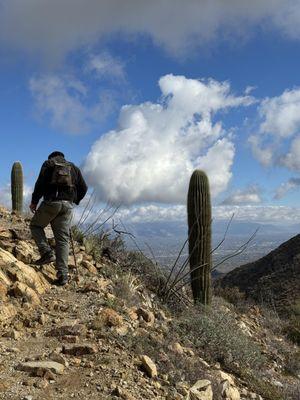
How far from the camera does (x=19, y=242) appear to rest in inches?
295

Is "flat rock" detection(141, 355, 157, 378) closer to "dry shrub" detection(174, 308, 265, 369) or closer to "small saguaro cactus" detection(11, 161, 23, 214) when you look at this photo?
"dry shrub" detection(174, 308, 265, 369)

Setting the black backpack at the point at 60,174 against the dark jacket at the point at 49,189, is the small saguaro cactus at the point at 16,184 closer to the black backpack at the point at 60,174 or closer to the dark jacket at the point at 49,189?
the dark jacket at the point at 49,189

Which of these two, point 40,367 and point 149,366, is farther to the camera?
point 149,366

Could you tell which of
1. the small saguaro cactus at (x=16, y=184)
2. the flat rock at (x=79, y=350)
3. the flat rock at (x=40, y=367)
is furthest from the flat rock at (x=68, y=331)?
the small saguaro cactus at (x=16, y=184)

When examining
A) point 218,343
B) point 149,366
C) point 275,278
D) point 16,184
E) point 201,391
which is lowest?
point 201,391

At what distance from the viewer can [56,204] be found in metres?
6.45

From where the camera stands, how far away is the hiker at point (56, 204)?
6473 mm

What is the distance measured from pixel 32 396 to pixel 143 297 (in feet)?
12.9

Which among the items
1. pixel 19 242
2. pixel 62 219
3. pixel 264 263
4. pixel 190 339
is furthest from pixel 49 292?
pixel 264 263

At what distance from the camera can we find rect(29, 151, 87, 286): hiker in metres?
6.47

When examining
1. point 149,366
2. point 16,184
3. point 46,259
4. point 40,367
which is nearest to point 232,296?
point 16,184

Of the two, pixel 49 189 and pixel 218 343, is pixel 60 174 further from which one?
pixel 218 343

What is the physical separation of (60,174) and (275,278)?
12.1m

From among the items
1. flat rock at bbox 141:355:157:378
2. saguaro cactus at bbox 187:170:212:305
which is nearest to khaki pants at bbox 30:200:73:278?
flat rock at bbox 141:355:157:378
